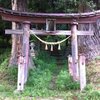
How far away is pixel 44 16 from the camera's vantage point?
34.0 feet

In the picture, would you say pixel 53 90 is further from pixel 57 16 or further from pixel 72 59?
pixel 57 16

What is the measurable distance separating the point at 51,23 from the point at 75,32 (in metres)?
0.96

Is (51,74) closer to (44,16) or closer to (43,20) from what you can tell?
(43,20)

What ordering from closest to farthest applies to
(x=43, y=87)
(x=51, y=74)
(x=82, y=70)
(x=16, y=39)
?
(x=82, y=70)
(x=43, y=87)
(x=51, y=74)
(x=16, y=39)

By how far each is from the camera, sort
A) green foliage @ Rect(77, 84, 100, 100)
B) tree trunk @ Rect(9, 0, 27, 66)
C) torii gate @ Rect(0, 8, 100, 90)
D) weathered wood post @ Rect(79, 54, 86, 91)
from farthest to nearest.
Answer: tree trunk @ Rect(9, 0, 27, 66), torii gate @ Rect(0, 8, 100, 90), weathered wood post @ Rect(79, 54, 86, 91), green foliage @ Rect(77, 84, 100, 100)

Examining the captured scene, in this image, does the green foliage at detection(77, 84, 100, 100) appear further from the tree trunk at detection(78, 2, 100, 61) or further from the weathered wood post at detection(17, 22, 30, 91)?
the tree trunk at detection(78, 2, 100, 61)

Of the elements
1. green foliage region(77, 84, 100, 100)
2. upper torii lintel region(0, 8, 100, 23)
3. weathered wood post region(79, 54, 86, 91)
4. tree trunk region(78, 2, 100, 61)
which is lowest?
green foliage region(77, 84, 100, 100)

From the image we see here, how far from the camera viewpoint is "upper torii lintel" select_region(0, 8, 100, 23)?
403 inches

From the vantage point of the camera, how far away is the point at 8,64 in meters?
13.3

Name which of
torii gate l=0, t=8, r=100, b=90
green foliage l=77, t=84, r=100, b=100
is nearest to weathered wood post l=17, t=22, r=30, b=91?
torii gate l=0, t=8, r=100, b=90

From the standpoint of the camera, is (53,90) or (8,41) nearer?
(53,90)

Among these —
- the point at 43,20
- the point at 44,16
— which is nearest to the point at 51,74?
the point at 43,20

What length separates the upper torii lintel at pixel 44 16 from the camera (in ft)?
33.6

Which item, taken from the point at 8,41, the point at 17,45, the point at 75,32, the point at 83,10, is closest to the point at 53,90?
the point at 75,32
